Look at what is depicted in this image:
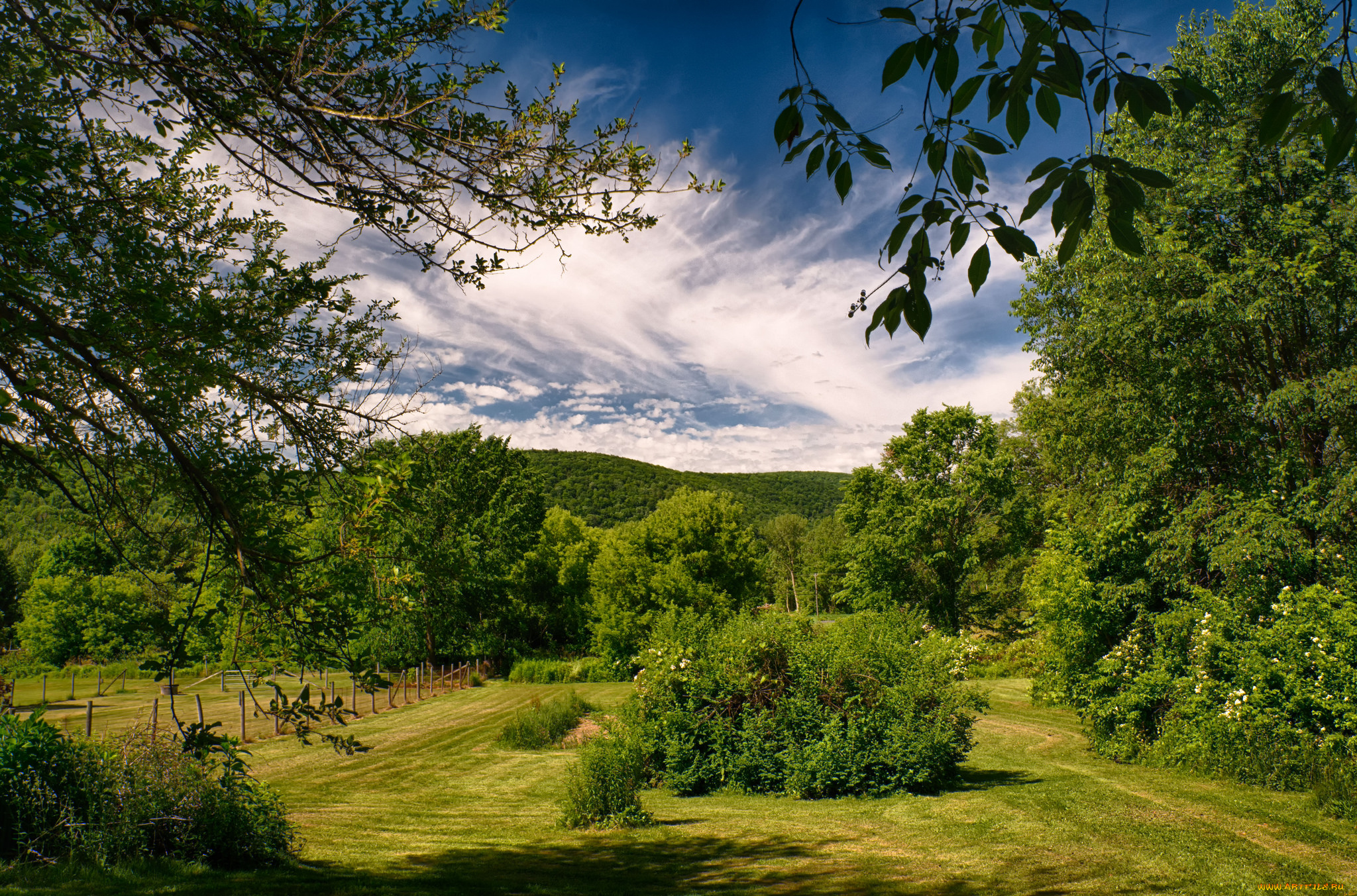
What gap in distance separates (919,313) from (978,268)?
0.66 ft

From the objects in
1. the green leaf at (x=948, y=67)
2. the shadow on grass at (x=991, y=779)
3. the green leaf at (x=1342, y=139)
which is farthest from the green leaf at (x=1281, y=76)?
the shadow on grass at (x=991, y=779)

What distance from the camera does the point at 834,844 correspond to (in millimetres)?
8961

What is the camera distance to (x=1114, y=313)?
13727mm

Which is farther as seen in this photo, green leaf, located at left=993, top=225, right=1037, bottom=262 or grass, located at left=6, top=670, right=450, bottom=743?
grass, located at left=6, top=670, right=450, bottom=743

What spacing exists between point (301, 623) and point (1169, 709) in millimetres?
15170

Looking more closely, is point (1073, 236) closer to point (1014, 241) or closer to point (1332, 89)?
point (1014, 241)

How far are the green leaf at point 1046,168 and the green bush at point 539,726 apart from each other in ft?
66.2

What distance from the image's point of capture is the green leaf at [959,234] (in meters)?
1.93

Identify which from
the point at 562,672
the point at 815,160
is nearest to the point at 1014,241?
the point at 815,160

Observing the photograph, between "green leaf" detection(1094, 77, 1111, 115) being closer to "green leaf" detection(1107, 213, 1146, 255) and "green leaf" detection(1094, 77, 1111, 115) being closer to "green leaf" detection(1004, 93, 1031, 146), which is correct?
"green leaf" detection(1004, 93, 1031, 146)

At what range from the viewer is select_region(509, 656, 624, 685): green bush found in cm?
3675

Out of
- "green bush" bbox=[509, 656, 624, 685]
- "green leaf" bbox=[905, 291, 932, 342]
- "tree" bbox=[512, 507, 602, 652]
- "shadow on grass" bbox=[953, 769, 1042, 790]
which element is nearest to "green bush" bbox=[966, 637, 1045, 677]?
"shadow on grass" bbox=[953, 769, 1042, 790]

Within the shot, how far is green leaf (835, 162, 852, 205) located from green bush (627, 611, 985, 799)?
11115mm

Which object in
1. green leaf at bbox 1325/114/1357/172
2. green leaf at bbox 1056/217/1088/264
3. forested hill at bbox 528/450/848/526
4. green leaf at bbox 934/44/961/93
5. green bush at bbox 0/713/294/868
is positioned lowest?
green bush at bbox 0/713/294/868
